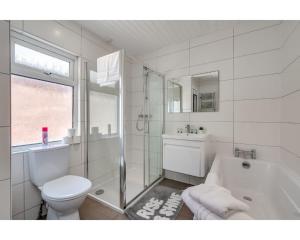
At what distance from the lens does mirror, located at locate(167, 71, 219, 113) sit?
2.00 meters

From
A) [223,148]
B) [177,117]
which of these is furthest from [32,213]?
[223,148]

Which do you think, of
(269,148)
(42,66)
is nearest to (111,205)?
(42,66)

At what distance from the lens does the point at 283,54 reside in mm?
1531

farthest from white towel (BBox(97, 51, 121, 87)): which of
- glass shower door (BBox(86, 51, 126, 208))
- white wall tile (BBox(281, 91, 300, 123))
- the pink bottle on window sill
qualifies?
white wall tile (BBox(281, 91, 300, 123))

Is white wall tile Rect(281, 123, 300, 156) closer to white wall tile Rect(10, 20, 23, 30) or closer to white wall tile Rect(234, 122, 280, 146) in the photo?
white wall tile Rect(234, 122, 280, 146)

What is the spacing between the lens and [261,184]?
63.4 inches

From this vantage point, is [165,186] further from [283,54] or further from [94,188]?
[283,54]

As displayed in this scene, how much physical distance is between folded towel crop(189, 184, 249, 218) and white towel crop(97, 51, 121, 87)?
134 centimetres

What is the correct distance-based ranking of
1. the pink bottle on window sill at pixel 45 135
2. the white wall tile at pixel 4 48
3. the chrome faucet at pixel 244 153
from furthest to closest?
1. the chrome faucet at pixel 244 153
2. the pink bottle on window sill at pixel 45 135
3. the white wall tile at pixel 4 48

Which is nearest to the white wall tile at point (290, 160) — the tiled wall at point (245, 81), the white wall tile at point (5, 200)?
the tiled wall at point (245, 81)

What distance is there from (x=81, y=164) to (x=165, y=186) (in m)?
1.28

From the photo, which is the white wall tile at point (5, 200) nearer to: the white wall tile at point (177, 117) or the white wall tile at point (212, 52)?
the white wall tile at point (177, 117)

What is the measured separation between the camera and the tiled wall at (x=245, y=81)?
162cm

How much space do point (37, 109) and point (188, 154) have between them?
1911mm
